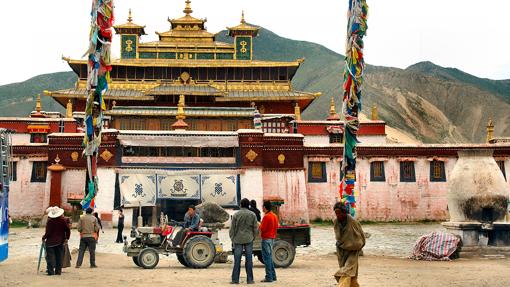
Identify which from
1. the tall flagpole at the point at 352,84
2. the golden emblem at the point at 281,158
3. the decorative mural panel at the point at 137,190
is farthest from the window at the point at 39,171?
the tall flagpole at the point at 352,84

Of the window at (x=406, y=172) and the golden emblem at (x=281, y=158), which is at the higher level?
the golden emblem at (x=281, y=158)

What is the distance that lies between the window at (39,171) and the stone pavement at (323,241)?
4.69 metres

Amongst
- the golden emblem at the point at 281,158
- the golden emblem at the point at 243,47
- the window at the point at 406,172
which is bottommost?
the window at the point at 406,172

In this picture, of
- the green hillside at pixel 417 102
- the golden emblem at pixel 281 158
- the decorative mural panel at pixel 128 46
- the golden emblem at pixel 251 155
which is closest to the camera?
the golden emblem at pixel 251 155

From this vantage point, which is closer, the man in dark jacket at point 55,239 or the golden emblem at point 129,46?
the man in dark jacket at point 55,239

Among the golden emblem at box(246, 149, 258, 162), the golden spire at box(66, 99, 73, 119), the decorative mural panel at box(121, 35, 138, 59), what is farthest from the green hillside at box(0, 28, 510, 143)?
the golden emblem at box(246, 149, 258, 162)

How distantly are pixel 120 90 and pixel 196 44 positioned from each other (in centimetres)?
769

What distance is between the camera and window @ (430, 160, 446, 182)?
39719 mm

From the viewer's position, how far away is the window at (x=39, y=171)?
126 feet

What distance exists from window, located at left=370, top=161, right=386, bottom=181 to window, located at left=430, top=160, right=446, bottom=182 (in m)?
2.61

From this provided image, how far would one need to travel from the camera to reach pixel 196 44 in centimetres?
5538

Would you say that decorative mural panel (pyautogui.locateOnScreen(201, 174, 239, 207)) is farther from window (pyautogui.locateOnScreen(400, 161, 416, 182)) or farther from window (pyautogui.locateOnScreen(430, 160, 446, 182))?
window (pyautogui.locateOnScreen(430, 160, 446, 182))

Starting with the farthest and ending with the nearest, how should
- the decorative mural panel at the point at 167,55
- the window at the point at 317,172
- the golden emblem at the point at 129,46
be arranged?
the golden emblem at the point at 129,46
the decorative mural panel at the point at 167,55
the window at the point at 317,172

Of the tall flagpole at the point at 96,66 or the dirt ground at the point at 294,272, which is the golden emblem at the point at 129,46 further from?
the tall flagpole at the point at 96,66
